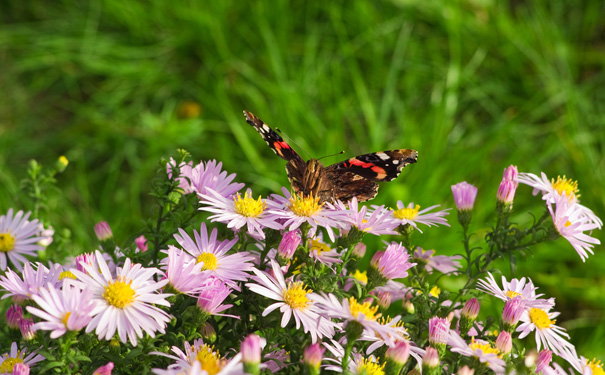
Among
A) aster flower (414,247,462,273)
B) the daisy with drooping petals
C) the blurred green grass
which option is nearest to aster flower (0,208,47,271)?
aster flower (414,247,462,273)

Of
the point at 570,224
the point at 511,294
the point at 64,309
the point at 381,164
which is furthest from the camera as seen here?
the point at 381,164

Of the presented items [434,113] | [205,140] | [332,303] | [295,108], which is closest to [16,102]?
[205,140]

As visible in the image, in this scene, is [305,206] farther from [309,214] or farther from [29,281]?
[29,281]

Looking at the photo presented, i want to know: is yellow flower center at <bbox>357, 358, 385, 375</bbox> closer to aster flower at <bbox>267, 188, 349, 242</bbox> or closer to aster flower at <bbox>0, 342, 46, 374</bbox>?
aster flower at <bbox>267, 188, 349, 242</bbox>

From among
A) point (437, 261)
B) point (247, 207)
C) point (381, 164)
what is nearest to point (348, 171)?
point (381, 164)

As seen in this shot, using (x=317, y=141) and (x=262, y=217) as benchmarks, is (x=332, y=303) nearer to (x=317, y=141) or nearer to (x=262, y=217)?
(x=262, y=217)

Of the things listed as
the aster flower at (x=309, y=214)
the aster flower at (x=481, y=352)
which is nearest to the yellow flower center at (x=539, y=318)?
the aster flower at (x=481, y=352)
